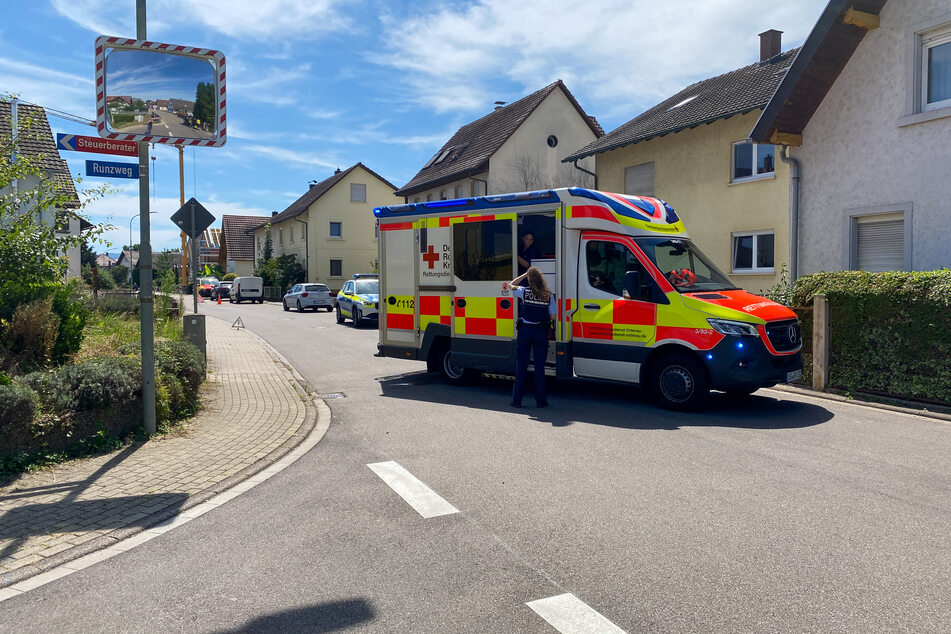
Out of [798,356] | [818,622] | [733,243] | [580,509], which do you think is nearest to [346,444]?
[580,509]

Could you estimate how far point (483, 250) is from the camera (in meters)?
10.1

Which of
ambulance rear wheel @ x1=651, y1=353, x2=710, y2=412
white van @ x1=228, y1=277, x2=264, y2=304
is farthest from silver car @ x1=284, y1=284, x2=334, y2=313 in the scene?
ambulance rear wheel @ x1=651, y1=353, x2=710, y2=412

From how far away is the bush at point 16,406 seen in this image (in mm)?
5824

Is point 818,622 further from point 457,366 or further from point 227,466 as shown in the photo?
point 457,366

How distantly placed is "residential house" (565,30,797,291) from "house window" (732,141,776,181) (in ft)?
0.08

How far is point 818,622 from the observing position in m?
3.29

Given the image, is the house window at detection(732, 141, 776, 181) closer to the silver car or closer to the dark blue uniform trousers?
the dark blue uniform trousers

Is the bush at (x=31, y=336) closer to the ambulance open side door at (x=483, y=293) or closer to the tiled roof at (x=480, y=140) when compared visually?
the ambulance open side door at (x=483, y=293)

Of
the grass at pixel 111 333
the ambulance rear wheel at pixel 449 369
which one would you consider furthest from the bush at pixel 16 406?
the ambulance rear wheel at pixel 449 369

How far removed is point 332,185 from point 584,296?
143ft

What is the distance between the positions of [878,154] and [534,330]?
26.1 ft

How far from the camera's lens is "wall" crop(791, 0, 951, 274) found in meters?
11.9

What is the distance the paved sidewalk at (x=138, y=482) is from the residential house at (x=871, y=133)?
1018cm

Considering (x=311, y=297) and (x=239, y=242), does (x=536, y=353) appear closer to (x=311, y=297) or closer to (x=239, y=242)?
(x=311, y=297)
